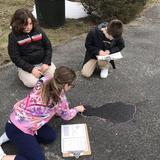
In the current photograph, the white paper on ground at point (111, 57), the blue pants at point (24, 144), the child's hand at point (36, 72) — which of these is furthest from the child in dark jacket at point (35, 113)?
the white paper on ground at point (111, 57)

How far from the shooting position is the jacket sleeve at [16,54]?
15.3 ft

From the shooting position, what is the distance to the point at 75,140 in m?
3.94

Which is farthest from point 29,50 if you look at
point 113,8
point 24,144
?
point 113,8

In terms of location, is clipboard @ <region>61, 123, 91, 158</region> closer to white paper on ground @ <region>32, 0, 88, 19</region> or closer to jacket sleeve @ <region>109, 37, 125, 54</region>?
jacket sleeve @ <region>109, 37, 125, 54</region>

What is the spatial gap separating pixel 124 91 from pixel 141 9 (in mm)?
2927

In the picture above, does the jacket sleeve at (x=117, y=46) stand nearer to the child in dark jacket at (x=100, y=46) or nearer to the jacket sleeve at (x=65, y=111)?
the child in dark jacket at (x=100, y=46)

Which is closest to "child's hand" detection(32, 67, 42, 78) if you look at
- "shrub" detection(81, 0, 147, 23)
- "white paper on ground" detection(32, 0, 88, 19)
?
"shrub" detection(81, 0, 147, 23)

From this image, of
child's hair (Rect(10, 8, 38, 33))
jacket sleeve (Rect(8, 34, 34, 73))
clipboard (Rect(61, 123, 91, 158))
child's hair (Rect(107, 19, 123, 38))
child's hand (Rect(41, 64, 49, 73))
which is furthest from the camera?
child's hand (Rect(41, 64, 49, 73))

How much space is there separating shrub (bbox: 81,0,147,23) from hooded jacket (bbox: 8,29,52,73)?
210 centimetres

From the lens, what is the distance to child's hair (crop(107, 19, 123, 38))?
4539 mm

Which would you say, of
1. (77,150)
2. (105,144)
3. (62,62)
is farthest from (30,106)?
(62,62)

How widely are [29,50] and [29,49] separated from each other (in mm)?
13

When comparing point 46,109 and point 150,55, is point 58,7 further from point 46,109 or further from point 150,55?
point 46,109

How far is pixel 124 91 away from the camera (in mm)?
4871
